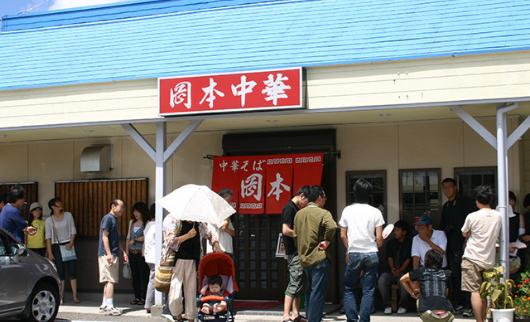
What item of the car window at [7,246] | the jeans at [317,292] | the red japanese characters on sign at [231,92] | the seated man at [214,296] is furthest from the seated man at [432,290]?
the car window at [7,246]

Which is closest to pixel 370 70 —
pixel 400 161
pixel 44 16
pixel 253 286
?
pixel 400 161

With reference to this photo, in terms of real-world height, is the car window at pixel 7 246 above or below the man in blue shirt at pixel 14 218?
below

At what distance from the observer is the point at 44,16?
16.8 m

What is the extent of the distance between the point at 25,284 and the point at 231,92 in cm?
391

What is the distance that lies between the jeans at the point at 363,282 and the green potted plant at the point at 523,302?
1.91 metres

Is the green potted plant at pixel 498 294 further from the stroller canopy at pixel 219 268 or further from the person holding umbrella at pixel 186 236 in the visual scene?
the person holding umbrella at pixel 186 236

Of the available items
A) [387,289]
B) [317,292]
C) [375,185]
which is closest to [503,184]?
[317,292]

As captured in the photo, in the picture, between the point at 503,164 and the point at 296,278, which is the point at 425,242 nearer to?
the point at 503,164

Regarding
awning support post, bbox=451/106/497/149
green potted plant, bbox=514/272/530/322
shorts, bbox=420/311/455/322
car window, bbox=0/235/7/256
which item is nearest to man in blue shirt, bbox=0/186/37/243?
car window, bbox=0/235/7/256

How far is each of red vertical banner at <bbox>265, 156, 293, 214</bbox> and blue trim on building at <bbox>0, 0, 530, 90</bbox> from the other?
2112 millimetres

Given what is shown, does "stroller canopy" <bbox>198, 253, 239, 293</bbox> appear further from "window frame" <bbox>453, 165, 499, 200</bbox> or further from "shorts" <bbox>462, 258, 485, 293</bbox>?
"window frame" <bbox>453, 165, 499, 200</bbox>

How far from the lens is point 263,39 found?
1216 centimetres

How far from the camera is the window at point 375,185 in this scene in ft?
41.9

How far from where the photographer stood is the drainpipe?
9.79 metres
